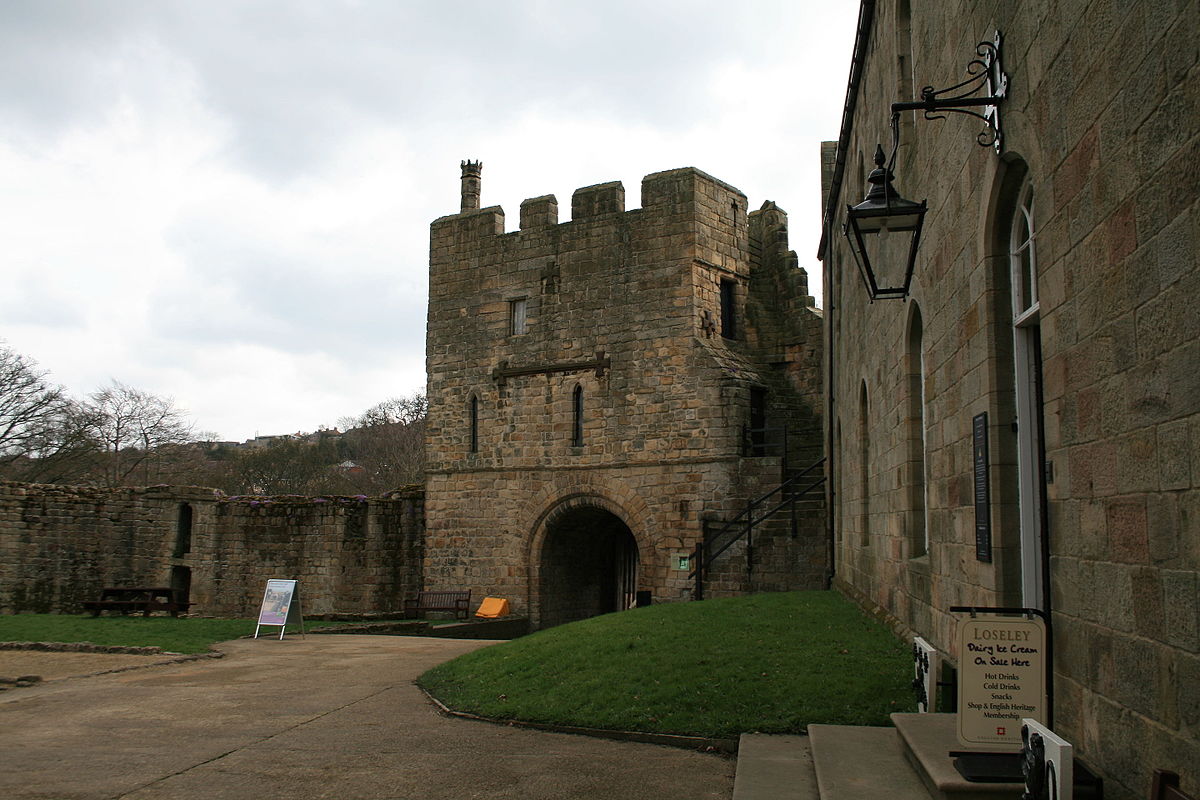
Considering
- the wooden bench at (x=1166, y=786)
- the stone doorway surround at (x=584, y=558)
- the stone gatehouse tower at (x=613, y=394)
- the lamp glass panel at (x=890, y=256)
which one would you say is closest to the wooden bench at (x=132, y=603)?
the stone gatehouse tower at (x=613, y=394)

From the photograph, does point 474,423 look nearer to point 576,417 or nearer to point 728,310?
point 576,417

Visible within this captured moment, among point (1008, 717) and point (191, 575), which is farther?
point (191, 575)

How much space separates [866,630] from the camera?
33.6 feet

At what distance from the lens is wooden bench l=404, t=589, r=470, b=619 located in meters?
21.5

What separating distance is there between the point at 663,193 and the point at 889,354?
1120 centimetres

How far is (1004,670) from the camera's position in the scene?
14.7ft

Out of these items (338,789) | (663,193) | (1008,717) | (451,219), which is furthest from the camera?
(451,219)

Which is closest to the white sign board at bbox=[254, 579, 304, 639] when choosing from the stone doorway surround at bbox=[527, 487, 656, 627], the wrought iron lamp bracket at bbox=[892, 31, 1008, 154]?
the stone doorway surround at bbox=[527, 487, 656, 627]

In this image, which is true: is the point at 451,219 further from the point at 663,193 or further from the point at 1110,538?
the point at 1110,538

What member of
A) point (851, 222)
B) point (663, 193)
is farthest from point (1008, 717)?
point (663, 193)

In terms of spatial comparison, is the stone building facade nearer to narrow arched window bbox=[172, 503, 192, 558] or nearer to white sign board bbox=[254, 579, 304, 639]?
white sign board bbox=[254, 579, 304, 639]

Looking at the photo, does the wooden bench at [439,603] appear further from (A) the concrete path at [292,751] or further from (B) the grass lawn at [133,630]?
(A) the concrete path at [292,751]

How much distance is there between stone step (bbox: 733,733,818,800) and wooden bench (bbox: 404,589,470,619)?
49.0ft

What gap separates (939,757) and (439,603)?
1770cm
